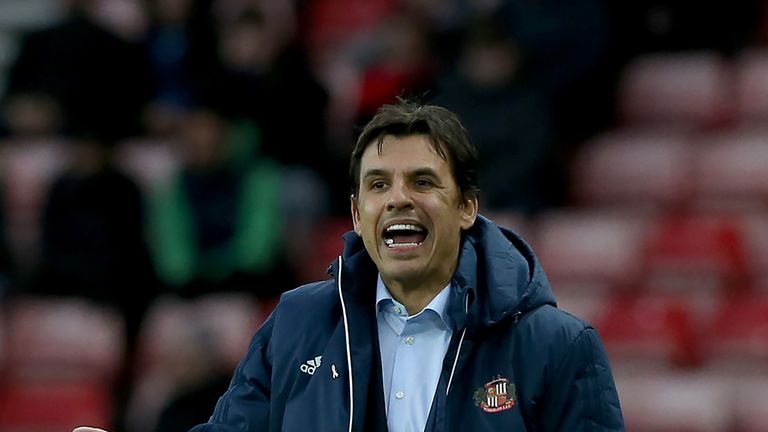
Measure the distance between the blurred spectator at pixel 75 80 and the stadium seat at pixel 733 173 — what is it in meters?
2.79

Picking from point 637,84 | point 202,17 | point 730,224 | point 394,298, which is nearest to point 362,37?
point 202,17

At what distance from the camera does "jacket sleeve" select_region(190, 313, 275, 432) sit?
11.6 ft

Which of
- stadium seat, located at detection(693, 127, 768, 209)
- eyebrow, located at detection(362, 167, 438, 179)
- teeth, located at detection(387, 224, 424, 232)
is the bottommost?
teeth, located at detection(387, 224, 424, 232)

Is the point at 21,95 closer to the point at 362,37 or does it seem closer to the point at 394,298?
the point at 362,37

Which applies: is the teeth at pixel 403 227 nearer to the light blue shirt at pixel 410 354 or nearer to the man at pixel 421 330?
the man at pixel 421 330

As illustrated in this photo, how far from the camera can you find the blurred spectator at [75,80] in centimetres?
820

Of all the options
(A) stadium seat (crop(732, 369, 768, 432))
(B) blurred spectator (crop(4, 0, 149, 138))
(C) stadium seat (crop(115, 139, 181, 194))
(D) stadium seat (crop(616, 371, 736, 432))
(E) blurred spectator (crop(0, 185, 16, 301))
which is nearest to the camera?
(A) stadium seat (crop(732, 369, 768, 432))

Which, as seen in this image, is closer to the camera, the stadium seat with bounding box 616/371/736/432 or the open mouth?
the open mouth

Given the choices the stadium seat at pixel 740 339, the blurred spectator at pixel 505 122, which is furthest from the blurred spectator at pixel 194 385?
the stadium seat at pixel 740 339

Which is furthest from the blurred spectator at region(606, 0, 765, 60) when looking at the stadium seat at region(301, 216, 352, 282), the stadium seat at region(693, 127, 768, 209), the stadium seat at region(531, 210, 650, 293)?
the stadium seat at region(301, 216, 352, 282)

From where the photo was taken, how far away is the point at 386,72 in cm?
773

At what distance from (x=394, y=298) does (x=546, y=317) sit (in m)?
Answer: 0.35

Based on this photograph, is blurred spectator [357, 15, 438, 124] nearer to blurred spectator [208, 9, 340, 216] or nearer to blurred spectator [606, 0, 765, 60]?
blurred spectator [208, 9, 340, 216]

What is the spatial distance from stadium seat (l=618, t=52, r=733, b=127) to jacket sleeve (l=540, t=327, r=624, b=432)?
4551 mm
